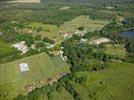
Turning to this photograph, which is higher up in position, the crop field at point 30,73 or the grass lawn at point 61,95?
the grass lawn at point 61,95

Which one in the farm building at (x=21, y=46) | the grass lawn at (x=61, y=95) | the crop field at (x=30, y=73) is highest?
the grass lawn at (x=61, y=95)

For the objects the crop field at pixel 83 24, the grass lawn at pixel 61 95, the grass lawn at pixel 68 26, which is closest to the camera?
the grass lawn at pixel 61 95

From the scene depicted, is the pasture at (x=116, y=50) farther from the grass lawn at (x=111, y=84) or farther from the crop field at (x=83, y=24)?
the crop field at (x=83, y=24)

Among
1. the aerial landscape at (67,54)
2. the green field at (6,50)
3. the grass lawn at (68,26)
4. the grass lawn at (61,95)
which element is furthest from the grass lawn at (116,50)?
the green field at (6,50)

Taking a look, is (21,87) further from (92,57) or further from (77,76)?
(92,57)

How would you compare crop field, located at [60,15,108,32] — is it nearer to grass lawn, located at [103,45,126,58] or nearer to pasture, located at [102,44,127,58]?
pasture, located at [102,44,127,58]

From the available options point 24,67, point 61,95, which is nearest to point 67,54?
point 24,67

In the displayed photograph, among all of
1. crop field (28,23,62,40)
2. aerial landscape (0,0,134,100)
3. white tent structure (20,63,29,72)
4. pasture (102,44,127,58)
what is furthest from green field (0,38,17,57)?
pasture (102,44,127,58)

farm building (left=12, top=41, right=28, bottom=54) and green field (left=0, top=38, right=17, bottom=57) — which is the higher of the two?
green field (left=0, top=38, right=17, bottom=57)

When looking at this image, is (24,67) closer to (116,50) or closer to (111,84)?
(111,84)

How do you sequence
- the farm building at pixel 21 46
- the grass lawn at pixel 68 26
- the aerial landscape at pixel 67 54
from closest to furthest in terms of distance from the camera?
the aerial landscape at pixel 67 54 → the farm building at pixel 21 46 → the grass lawn at pixel 68 26
